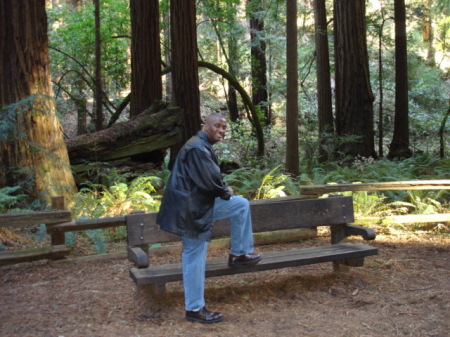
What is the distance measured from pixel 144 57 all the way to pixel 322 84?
6884mm

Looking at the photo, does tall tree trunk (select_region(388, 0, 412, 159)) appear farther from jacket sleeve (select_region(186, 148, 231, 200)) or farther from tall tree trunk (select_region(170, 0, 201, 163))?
jacket sleeve (select_region(186, 148, 231, 200))

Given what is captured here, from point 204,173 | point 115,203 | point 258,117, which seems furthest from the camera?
point 258,117

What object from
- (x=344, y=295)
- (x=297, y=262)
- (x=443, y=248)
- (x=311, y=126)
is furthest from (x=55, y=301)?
(x=311, y=126)

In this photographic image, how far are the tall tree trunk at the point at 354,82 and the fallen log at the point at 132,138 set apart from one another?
6.09m

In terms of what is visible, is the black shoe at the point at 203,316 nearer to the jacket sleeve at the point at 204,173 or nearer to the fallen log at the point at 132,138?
the jacket sleeve at the point at 204,173

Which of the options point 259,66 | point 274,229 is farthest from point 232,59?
point 274,229

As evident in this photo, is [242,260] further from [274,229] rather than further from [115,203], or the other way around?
[115,203]

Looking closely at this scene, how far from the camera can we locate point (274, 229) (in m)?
5.95

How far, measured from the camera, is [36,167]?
27.6ft

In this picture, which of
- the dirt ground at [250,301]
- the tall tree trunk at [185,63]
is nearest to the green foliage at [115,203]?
the dirt ground at [250,301]

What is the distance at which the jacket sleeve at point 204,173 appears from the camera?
4.38 meters

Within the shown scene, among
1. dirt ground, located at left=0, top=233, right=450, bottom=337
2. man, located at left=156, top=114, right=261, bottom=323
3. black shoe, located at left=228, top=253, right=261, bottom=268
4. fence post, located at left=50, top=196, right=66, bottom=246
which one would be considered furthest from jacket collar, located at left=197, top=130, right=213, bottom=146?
fence post, located at left=50, top=196, right=66, bottom=246

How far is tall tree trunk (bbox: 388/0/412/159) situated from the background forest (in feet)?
0.52

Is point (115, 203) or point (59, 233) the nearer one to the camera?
point (59, 233)
